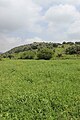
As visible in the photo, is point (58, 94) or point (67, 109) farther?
point (58, 94)

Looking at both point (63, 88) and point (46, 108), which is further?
point (63, 88)

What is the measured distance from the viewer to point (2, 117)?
1545 cm

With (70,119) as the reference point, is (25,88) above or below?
above

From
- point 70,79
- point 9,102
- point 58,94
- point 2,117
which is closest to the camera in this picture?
point 2,117

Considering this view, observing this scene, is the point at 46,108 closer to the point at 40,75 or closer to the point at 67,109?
the point at 67,109

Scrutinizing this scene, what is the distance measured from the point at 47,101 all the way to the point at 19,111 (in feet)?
8.84

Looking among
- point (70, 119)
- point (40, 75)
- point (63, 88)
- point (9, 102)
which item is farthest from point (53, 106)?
point (40, 75)

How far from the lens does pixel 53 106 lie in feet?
58.9

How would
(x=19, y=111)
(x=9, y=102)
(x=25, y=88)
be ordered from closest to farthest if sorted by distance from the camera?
1. (x=19, y=111)
2. (x=9, y=102)
3. (x=25, y=88)

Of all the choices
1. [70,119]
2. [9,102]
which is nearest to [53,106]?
[70,119]

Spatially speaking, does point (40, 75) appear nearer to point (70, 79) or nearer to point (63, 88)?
point (70, 79)

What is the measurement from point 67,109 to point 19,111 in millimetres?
3455

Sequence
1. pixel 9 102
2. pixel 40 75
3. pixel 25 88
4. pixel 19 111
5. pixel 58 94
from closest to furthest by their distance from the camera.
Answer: pixel 19 111 → pixel 9 102 → pixel 58 94 → pixel 25 88 → pixel 40 75

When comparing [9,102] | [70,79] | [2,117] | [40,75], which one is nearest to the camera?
[2,117]
